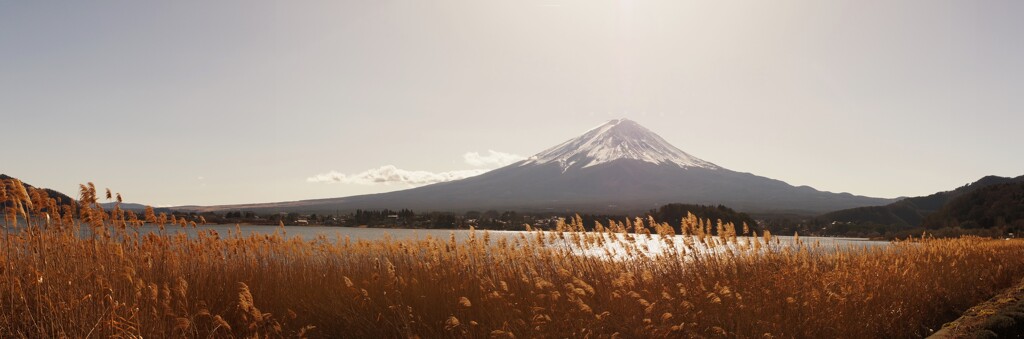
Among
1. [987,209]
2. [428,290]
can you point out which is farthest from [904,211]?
[428,290]

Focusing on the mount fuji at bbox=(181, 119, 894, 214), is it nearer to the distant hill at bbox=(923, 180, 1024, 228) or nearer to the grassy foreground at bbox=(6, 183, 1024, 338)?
the distant hill at bbox=(923, 180, 1024, 228)

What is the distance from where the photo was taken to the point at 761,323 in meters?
6.13

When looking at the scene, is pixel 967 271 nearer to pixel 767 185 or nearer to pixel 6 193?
pixel 6 193

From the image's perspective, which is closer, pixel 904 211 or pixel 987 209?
pixel 987 209

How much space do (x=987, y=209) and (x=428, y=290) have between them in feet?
254

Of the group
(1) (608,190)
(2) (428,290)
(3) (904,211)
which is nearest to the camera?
(2) (428,290)

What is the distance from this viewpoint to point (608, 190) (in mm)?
164500

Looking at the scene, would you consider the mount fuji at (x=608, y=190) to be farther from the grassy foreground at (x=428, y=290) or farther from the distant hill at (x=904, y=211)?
the grassy foreground at (x=428, y=290)

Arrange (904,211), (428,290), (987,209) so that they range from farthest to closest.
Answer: (904,211), (987,209), (428,290)

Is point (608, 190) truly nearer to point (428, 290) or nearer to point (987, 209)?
point (987, 209)

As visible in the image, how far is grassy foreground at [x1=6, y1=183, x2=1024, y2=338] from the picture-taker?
5281mm

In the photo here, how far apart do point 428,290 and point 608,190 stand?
15973cm

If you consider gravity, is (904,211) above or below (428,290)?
above

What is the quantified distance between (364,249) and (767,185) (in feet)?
605
